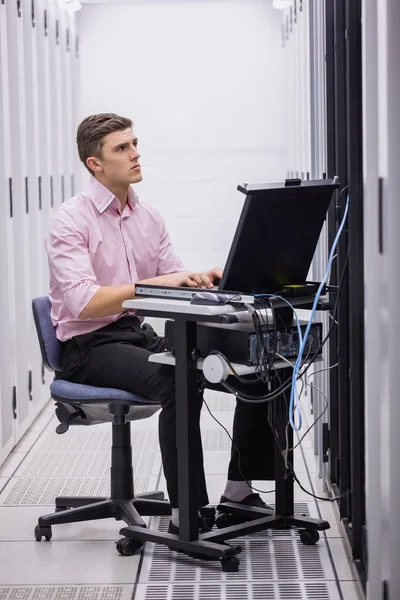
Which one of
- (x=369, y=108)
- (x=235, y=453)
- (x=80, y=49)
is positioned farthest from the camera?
(x=80, y=49)

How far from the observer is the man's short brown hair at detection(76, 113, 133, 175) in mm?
3389

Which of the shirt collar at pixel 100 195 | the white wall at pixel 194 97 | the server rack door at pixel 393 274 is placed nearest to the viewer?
the server rack door at pixel 393 274

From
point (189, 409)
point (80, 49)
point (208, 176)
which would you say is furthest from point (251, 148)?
point (189, 409)

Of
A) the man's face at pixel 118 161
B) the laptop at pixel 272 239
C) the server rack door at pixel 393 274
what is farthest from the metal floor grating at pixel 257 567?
the man's face at pixel 118 161

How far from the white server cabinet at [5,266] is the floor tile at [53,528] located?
0.70 m

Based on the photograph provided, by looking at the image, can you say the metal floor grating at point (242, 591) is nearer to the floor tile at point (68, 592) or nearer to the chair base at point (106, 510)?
the floor tile at point (68, 592)

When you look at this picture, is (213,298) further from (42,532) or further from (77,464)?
(77,464)

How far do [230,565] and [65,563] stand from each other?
0.52m

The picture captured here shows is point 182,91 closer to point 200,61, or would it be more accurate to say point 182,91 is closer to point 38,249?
point 200,61

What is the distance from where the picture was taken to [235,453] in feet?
10.6

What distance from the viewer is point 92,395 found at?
3.06 meters

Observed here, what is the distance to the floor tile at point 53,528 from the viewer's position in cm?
320

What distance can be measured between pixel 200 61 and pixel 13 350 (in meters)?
2.94

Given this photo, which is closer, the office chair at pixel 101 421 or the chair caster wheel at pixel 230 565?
the chair caster wheel at pixel 230 565
